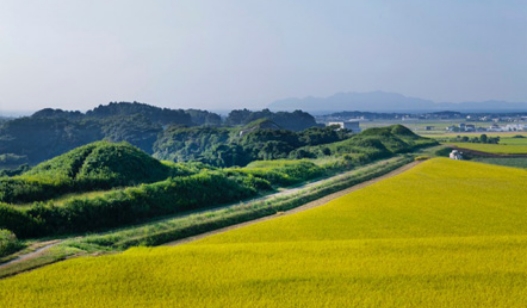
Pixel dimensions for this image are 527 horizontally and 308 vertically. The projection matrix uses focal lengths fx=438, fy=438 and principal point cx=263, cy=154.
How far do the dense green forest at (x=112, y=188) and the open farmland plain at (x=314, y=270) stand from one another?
5.88 meters

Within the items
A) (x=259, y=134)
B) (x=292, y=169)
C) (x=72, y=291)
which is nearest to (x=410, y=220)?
(x=72, y=291)

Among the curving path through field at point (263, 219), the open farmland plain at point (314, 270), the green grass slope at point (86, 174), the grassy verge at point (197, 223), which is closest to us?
the open farmland plain at point (314, 270)

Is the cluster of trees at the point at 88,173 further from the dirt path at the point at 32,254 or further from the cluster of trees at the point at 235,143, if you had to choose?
the cluster of trees at the point at 235,143

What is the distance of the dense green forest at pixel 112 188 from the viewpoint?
59.0ft

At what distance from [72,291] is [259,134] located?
1956 inches

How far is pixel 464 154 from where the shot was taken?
165 ft

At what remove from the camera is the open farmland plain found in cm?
1065

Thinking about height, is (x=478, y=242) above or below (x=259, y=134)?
below

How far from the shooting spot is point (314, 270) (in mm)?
12273

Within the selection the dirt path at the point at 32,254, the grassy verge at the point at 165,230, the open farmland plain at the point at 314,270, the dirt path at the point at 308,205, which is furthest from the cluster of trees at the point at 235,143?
the dirt path at the point at 32,254

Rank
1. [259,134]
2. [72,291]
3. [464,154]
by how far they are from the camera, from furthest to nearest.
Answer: [259,134]
[464,154]
[72,291]

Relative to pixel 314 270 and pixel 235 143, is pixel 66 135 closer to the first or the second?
pixel 235 143

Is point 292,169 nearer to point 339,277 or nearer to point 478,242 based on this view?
point 478,242

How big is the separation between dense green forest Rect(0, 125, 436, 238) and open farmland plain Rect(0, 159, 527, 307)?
5.88 metres
